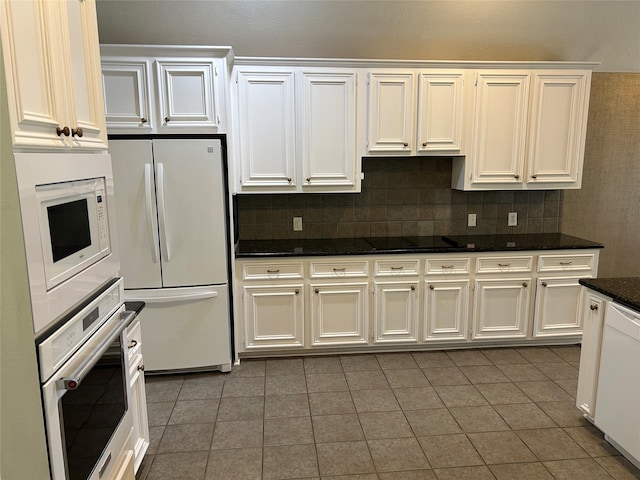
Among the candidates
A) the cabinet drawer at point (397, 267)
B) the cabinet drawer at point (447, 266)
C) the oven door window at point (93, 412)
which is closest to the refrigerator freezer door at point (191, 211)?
the cabinet drawer at point (397, 267)

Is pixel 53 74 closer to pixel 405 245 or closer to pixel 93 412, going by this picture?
pixel 93 412

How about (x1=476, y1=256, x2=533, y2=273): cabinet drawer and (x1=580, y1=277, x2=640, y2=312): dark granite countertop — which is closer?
(x1=580, y1=277, x2=640, y2=312): dark granite countertop

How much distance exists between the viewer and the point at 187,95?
3.00 meters

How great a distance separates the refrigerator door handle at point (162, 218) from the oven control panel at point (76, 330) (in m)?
1.30

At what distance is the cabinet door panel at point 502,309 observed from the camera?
11.9 ft

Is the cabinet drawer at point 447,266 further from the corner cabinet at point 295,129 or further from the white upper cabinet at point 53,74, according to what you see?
the white upper cabinet at point 53,74

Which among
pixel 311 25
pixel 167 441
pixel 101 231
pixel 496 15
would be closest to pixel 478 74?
pixel 496 15

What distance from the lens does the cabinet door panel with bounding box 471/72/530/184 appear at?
140 inches

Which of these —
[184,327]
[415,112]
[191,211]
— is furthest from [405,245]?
[184,327]

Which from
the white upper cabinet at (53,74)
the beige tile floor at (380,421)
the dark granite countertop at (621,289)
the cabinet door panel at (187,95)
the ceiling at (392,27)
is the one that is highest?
the ceiling at (392,27)

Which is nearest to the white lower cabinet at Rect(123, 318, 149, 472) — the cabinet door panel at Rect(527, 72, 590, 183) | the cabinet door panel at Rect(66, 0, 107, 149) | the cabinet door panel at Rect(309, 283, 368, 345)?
the cabinet door panel at Rect(66, 0, 107, 149)

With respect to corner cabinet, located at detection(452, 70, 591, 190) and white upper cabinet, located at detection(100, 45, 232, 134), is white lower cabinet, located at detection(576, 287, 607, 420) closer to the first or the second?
corner cabinet, located at detection(452, 70, 591, 190)

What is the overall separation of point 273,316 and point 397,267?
3.40 feet

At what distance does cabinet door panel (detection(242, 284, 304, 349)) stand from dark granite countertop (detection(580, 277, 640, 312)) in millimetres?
1944
